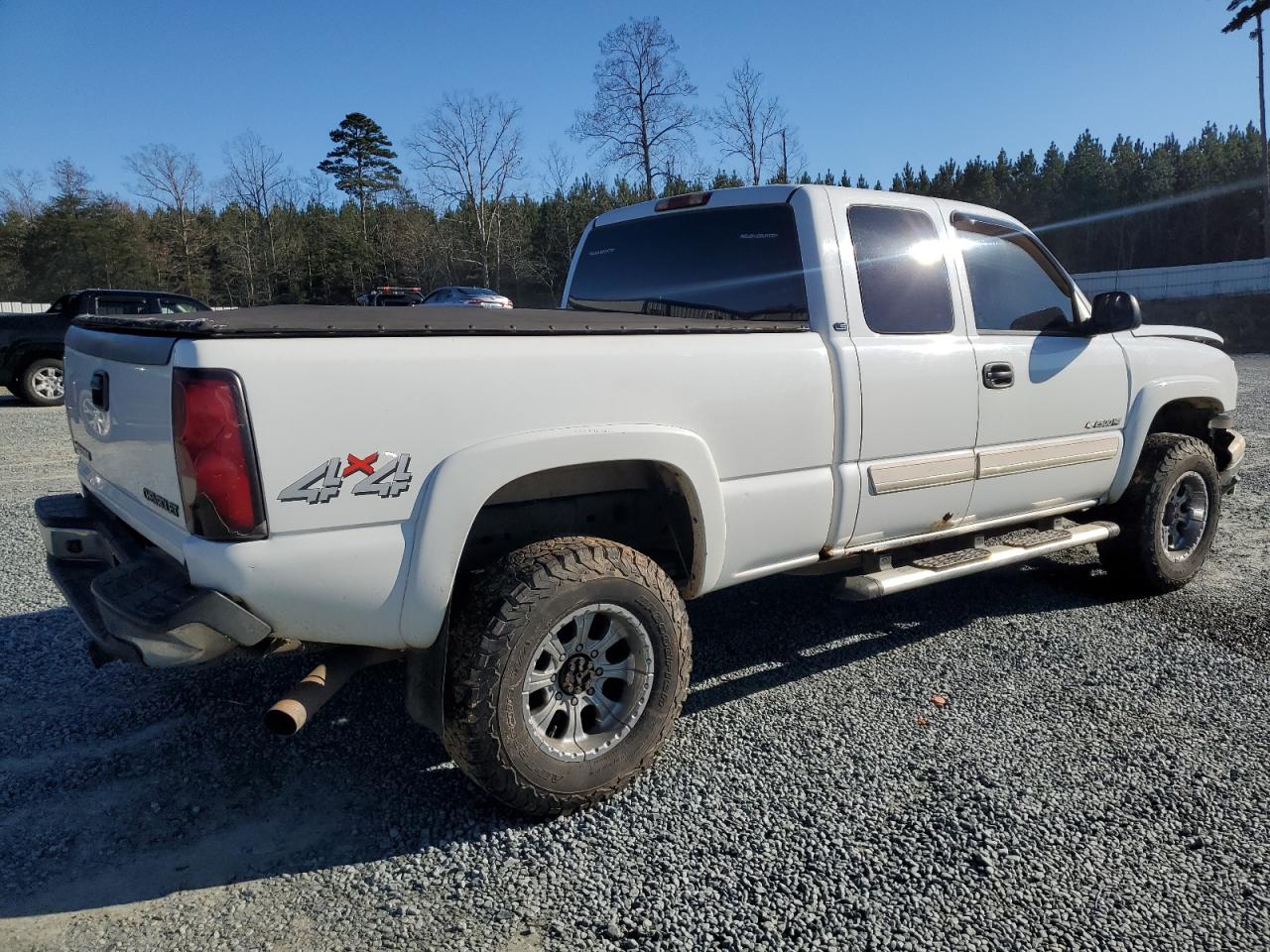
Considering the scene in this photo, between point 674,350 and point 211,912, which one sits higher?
point 674,350

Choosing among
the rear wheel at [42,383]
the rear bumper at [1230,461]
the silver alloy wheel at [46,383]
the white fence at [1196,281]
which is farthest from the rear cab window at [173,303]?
the white fence at [1196,281]

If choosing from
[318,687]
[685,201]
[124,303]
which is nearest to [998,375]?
[685,201]

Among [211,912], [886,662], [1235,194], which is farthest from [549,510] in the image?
[1235,194]

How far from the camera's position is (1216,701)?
3652 mm

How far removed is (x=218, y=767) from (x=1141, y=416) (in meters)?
4.65

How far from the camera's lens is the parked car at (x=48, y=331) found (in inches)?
498

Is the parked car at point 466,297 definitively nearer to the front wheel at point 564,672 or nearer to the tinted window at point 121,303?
the tinted window at point 121,303

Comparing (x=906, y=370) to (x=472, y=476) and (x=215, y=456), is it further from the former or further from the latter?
(x=215, y=456)

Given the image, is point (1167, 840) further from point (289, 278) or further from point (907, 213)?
point (289, 278)

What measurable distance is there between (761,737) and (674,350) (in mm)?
1492

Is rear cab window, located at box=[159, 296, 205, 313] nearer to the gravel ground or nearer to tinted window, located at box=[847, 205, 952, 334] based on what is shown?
the gravel ground

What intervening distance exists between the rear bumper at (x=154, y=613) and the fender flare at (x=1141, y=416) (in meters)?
4.29

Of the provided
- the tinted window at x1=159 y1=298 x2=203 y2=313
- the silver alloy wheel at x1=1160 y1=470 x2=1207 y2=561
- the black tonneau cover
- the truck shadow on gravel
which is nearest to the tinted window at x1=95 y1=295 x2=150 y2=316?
the tinted window at x1=159 y1=298 x2=203 y2=313

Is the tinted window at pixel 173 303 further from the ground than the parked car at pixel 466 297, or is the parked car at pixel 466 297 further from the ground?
the parked car at pixel 466 297
